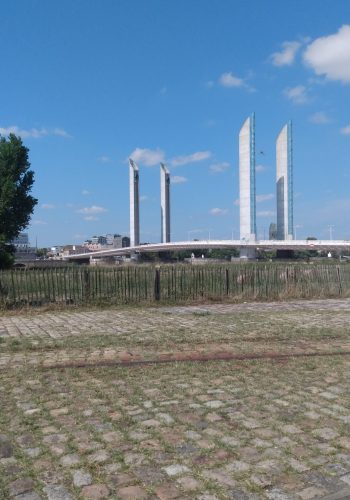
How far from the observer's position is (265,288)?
61.0ft

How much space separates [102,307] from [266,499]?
12871 millimetres

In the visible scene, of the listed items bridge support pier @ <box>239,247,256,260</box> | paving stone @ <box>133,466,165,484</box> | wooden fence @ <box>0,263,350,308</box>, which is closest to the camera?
paving stone @ <box>133,466,165,484</box>

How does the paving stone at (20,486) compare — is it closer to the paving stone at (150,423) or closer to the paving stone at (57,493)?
the paving stone at (57,493)

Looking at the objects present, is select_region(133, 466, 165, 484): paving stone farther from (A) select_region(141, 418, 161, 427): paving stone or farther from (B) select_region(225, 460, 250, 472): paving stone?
(A) select_region(141, 418, 161, 427): paving stone

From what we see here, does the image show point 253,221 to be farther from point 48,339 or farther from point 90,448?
point 90,448

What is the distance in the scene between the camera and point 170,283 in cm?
1698

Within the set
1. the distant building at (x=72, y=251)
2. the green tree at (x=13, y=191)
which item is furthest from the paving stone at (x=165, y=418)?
the distant building at (x=72, y=251)

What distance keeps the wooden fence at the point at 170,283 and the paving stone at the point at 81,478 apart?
40.4 feet

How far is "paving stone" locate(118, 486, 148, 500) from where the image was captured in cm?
311

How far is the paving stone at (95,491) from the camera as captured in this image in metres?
3.12

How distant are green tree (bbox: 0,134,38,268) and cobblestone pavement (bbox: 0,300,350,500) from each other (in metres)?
31.6

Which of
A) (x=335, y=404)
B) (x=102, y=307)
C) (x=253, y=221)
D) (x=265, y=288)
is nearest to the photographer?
(x=335, y=404)

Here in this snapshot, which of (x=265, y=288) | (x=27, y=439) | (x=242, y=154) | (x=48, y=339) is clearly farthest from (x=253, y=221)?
(x=27, y=439)

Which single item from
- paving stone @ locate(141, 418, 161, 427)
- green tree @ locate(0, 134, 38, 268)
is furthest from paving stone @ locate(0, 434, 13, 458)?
green tree @ locate(0, 134, 38, 268)
